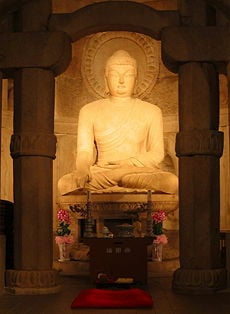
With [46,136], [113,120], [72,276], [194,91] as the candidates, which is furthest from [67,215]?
[194,91]

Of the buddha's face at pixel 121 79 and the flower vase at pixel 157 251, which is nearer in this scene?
the flower vase at pixel 157 251

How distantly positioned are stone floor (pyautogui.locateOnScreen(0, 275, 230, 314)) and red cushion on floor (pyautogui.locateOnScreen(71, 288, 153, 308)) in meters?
0.10

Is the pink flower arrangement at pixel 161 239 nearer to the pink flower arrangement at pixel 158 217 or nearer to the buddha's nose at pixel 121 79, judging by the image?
the pink flower arrangement at pixel 158 217

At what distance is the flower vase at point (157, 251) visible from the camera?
9.51m

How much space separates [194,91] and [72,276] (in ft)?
9.88

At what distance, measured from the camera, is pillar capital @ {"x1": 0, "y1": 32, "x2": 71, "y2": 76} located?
818 cm

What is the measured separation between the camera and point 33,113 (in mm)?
8117

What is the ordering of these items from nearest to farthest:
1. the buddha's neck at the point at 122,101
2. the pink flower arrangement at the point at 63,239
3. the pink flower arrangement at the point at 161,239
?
the pink flower arrangement at the point at 161,239 → the pink flower arrangement at the point at 63,239 → the buddha's neck at the point at 122,101

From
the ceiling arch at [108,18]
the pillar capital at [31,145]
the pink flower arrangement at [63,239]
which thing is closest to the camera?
the pillar capital at [31,145]

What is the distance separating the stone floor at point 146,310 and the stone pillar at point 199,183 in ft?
0.85

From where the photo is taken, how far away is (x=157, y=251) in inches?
376

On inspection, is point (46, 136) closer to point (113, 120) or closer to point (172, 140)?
point (113, 120)

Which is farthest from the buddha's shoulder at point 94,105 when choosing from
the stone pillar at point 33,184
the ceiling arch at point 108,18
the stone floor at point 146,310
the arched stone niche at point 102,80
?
the stone floor at point 146,310

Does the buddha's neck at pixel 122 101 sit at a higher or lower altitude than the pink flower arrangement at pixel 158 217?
higher
